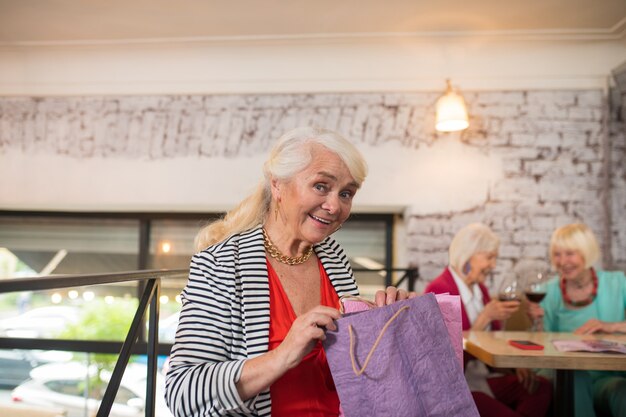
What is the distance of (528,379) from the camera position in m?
2.83

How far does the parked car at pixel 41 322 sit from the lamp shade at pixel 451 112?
314cm

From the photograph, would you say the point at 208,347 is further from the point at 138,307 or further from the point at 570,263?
the point at 570,263

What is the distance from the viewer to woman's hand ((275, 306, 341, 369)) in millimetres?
1047

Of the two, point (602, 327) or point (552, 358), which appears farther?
point (602, 327)

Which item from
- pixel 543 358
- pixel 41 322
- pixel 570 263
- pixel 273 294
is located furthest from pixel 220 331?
pixel 41 322

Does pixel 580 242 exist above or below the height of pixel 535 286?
above

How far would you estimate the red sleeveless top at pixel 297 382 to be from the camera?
4.04 feet

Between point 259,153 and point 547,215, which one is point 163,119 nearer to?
point 259,153

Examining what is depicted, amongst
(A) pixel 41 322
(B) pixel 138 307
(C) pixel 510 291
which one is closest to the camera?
(B) pixel 138 307

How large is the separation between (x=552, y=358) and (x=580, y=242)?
47.9 inches

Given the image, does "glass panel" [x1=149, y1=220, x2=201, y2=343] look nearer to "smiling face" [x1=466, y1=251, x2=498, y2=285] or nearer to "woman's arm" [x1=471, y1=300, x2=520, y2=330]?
"smiling face" [x1=466, y1=251, x2=498, y2=285]

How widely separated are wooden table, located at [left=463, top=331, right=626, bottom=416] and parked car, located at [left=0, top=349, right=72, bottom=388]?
358 centimetres

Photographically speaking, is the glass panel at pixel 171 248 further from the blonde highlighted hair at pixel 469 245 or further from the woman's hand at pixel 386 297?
the woman's hand at pixel 386 297

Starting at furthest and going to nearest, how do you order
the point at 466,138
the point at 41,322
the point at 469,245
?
the point at 41,322 < the point at 466,138 < the point at 469,245
